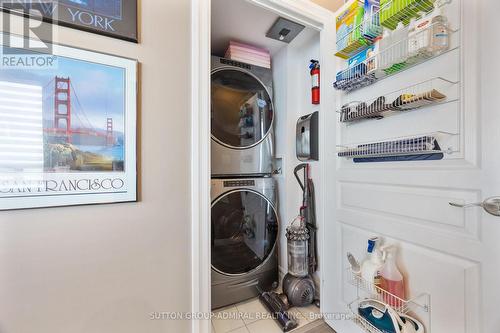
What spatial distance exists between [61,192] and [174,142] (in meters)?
0.45

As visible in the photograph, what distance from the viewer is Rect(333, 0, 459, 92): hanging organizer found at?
2.61 ft

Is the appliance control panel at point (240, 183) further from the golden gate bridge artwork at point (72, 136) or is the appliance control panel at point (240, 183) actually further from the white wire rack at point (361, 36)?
the white wire rack at point (361, 36)

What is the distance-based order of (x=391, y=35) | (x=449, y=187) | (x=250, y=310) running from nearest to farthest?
(x=449, y=187)
(x=391, y=35)
(x=250, y=310)

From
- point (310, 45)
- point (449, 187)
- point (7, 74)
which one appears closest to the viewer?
point (7, 74)

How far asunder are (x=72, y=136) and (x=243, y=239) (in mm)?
1314

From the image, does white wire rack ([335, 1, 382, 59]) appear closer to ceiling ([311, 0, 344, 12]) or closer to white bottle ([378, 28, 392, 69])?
white bottle ([378, 28, 392, 69])

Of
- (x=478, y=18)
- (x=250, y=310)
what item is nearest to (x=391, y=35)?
(x=478, y=18)

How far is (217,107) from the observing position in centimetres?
156

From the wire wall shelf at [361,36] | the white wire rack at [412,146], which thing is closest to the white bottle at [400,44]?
the wire wall shelf at [361,36]

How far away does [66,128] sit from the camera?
29.0 inches

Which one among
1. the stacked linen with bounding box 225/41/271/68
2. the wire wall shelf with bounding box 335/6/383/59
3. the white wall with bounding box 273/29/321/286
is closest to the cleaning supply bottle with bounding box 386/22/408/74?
the wire wall shelf with bounding box 335/6/383/59

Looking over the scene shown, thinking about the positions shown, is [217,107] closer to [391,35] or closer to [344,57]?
[344,57]

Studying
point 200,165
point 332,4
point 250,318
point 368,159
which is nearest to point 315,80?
point 332,4

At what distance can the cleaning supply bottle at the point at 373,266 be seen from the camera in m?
0.96
